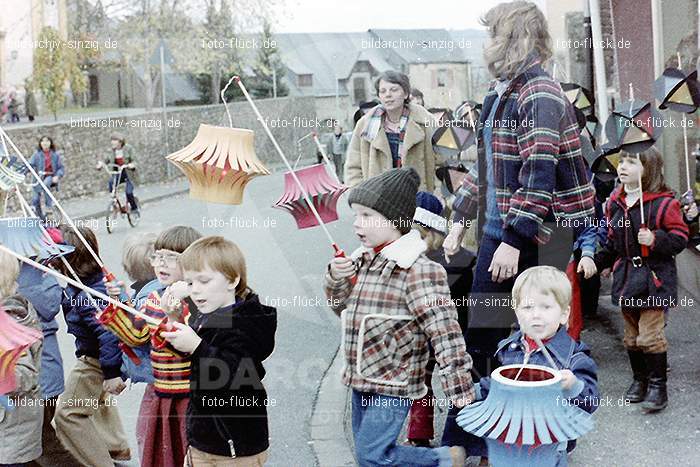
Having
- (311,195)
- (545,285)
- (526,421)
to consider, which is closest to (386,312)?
(545,285)

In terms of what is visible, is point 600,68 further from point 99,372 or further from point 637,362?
point 99,372

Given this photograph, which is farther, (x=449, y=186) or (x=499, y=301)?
(x=449, y=186)

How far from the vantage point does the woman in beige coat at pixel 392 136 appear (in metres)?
6.34

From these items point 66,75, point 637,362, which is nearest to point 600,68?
point 637,362

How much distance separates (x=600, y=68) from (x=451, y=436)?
4708 mm

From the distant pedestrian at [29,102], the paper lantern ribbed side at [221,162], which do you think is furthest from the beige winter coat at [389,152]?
the distant pedestrian at [29,102]

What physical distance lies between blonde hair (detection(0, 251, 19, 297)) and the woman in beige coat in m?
2.46

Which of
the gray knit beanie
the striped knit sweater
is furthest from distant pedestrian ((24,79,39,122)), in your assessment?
the gray knit beanie

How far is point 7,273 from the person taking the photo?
4.50m

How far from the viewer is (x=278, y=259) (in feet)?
41.1

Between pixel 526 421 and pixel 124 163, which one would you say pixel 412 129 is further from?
pixel 124 163

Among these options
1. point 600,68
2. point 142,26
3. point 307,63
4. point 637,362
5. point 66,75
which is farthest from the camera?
point 307,63

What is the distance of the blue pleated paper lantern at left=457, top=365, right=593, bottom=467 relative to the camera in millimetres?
3293

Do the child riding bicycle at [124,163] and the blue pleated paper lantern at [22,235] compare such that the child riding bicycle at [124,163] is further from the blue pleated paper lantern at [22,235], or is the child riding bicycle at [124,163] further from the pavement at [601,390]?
the blue pleated paper lantern at [22,235]
